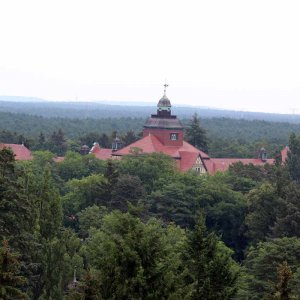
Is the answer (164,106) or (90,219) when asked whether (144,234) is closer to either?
(90,219)

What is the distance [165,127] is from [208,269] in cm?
5496

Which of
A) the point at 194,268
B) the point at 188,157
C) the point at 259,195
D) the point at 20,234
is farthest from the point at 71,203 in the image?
the point at 194,268

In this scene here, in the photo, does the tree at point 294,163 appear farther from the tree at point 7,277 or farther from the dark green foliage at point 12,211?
the tree at point 7,277

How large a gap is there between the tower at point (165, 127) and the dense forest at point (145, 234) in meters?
7.39

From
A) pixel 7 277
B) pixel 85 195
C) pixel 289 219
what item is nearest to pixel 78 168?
pixel 85 195

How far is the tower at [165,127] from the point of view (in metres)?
82.8

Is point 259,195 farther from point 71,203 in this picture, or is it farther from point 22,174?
point 22,174

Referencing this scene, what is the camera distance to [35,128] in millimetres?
187375

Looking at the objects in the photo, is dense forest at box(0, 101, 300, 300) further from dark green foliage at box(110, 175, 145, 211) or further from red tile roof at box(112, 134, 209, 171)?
red tile roof at box(112, 134, 209, 171)

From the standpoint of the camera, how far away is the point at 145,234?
2680 centimetres

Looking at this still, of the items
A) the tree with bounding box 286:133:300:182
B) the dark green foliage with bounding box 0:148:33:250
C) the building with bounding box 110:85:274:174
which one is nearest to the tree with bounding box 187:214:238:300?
the dark green foliage with bounding box 0:148:33:250

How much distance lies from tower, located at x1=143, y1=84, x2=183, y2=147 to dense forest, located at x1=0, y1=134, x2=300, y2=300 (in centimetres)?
739

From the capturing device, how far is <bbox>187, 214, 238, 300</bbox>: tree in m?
27.5

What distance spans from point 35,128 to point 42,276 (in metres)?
151
